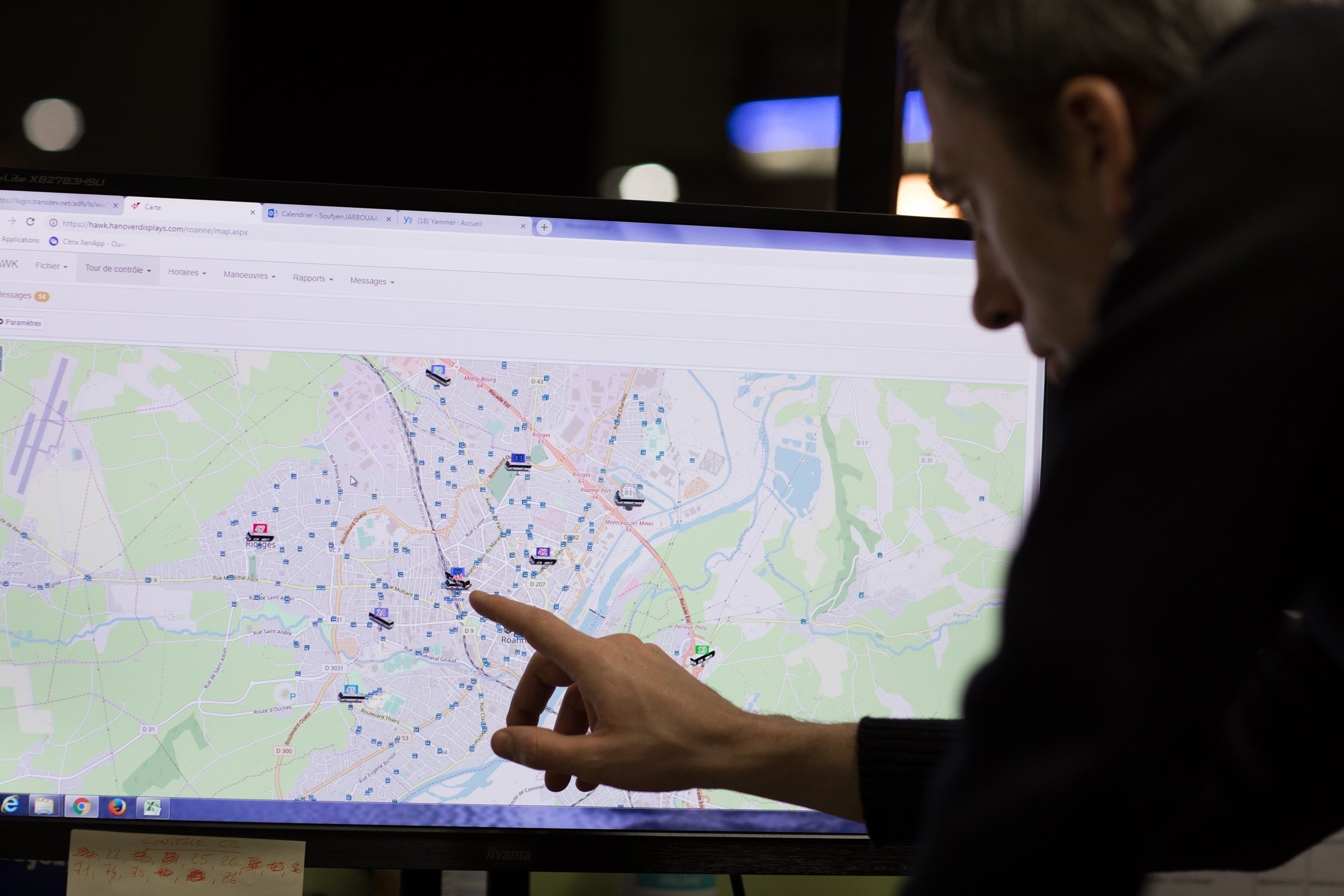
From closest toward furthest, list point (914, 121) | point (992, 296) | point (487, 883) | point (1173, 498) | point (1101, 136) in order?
point (1173, 498)
point (1101, 136)
point (992, 296)
point (487, 883)
point (914, 121)

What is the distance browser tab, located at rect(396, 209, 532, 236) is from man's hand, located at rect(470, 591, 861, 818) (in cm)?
26

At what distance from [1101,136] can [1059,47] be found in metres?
0.05

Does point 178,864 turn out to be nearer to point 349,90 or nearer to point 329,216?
point 329,216

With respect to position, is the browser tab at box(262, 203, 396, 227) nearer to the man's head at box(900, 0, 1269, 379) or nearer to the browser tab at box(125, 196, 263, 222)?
the browser tab at box(125, 196, 263, 222)

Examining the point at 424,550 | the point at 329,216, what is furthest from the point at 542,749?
the point at 329,216

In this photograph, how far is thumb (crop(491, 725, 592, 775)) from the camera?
0.65m

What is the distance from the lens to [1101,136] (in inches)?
18.4

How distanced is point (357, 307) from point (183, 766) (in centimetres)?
34

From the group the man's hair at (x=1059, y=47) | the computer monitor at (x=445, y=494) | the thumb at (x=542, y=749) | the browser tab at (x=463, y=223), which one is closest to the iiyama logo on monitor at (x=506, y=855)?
the computer monitor at (x=445, y=494)

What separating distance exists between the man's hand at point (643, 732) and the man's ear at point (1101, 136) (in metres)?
0.40

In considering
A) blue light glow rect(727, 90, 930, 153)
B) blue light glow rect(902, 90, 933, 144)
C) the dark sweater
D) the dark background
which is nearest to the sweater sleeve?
the dark sweater

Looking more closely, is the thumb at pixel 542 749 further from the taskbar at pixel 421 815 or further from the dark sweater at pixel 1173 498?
the dark sweater at pixel 1173 498

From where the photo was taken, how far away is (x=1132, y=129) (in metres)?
0.47

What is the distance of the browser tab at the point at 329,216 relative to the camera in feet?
2.49
